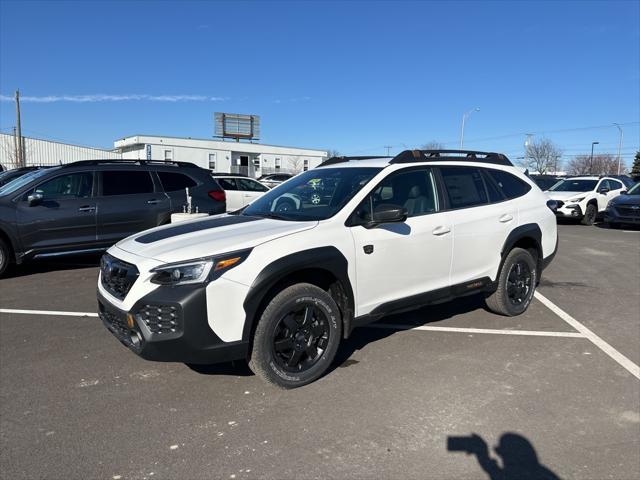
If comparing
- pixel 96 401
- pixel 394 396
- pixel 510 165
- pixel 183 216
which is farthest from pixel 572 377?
pixel 183 216

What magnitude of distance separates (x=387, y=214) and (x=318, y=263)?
2.30 feet

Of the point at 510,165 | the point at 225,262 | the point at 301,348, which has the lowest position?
the point at 301,348

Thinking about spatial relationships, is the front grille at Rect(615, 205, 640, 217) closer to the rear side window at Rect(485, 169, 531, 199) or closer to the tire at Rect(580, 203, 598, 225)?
the tire at Rect(580, 203, 598, 225)

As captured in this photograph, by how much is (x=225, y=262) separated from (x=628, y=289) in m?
6.34

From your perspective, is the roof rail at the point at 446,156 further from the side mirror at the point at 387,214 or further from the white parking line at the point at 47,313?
the white parking line at the point at 47,313

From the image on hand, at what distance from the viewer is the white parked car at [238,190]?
54.2 ft

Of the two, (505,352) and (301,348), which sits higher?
(301,348)

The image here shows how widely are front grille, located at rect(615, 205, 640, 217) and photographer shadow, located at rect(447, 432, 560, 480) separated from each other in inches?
568

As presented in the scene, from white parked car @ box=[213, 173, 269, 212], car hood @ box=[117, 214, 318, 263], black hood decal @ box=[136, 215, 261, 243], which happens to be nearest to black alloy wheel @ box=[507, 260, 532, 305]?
car hood @ box=[117, 214, 318, 263]

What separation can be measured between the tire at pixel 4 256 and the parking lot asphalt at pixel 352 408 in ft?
9.21

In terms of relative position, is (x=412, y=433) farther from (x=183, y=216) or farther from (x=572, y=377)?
(x=183, y=216)

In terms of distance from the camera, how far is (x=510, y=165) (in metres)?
5.81

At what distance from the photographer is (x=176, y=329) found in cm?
329

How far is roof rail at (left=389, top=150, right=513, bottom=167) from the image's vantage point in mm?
4727
